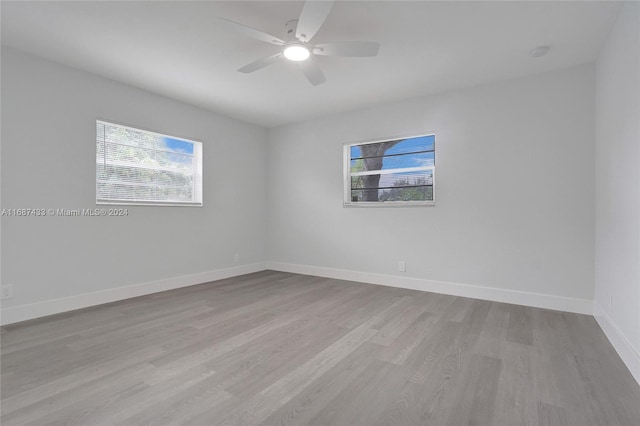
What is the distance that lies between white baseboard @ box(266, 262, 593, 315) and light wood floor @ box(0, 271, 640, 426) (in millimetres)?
147

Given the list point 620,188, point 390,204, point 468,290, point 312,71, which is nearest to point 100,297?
point 312,71

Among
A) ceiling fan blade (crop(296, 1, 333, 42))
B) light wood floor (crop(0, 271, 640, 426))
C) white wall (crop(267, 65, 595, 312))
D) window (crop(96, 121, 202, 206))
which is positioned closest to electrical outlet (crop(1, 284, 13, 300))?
light wood floor (crop(0, 271, 640, 426))

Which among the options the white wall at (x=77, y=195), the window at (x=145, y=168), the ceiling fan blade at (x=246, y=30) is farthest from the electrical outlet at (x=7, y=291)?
the ceiling fan blade at (x=246, y=30)

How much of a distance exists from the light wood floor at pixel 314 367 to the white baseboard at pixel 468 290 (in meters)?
0.15

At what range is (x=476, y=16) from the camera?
231 centimetres

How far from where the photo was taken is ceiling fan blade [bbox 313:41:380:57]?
2.25m

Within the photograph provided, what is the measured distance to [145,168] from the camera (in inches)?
152

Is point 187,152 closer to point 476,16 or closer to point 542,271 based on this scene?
point 476,16

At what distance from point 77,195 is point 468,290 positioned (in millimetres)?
4449

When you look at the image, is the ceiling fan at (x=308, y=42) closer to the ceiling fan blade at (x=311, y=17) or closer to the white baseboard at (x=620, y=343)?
the ceiling fan blade at (x=311, y=17)

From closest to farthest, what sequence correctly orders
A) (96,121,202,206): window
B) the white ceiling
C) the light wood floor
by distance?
the light wood floor, the white ceiling, (96,121,202,206): window

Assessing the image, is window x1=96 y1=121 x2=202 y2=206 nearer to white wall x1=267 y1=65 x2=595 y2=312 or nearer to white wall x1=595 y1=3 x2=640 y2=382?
white wall x1=267 y1=65 x2=595 y2=312

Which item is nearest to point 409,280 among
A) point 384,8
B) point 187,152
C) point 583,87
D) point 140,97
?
point 583,87

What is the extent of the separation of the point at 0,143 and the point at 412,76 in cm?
398
